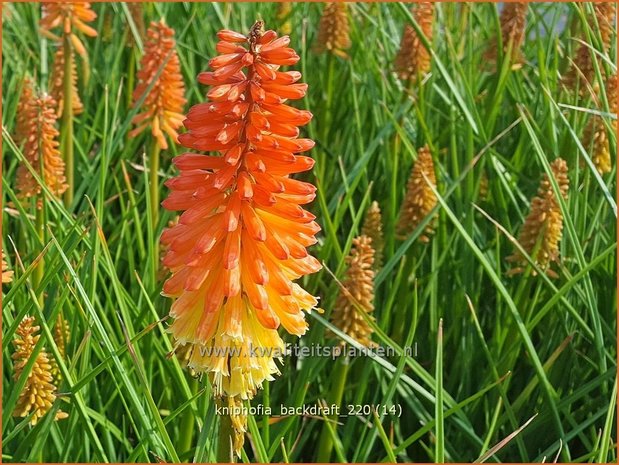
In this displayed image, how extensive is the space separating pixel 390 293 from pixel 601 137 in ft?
2.92

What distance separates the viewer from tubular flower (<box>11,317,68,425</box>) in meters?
1.91

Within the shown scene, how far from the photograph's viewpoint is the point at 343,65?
4.15 metres

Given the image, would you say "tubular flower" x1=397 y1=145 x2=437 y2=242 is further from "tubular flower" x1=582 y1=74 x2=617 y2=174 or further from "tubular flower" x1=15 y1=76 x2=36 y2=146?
"tubular flower" x1=15 y1=76 x2=36 y2=146

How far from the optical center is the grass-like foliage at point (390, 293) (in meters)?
2.05

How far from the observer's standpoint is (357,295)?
223 cm

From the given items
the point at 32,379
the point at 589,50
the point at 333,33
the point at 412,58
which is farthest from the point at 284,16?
the point at 32,379

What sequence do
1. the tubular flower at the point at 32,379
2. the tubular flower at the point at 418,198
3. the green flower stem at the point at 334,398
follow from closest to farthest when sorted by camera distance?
the tubular flower at the point at 32,379
the green flower stem at the point at 334,398
the tubular flower at the point at 418,198

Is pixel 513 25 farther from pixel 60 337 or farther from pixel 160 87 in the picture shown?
pixel 60 337

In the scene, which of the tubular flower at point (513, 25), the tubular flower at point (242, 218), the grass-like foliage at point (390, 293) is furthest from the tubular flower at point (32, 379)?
the tubular flower at point (513, 25)

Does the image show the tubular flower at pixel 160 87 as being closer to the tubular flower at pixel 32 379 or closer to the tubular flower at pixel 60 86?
the tubular flower at pixel 60 86

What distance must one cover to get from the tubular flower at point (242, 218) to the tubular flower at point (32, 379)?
1.32 ft

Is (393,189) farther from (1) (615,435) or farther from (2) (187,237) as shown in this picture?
(2) (187,237)

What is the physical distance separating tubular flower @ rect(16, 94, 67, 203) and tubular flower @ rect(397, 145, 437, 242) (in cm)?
106

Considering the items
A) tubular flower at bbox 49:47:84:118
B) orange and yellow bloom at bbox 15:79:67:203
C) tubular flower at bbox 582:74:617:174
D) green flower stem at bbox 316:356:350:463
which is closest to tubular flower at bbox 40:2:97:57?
tubular flower at bbox 49:47:84:118
